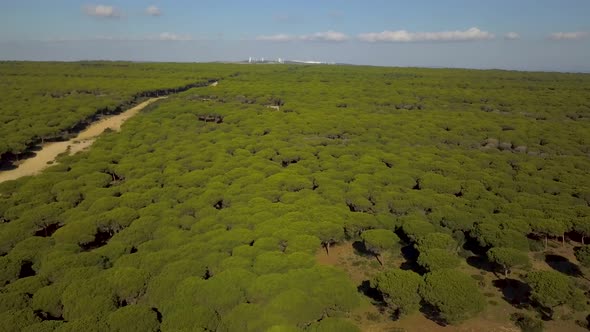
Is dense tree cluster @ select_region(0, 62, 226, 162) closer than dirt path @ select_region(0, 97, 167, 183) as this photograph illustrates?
No

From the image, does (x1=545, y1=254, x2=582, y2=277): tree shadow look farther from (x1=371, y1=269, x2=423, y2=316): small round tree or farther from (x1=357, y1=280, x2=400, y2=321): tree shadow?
(x1=357, y1=280, x2=400, y2=321): tree shadow

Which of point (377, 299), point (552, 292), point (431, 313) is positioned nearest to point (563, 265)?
point (552, 292)

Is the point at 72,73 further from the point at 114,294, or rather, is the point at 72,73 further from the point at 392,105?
the point at 114,294

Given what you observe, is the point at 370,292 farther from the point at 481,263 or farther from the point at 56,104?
the point at 56,104

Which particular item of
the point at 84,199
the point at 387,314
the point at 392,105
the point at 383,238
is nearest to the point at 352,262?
the point at 383,238

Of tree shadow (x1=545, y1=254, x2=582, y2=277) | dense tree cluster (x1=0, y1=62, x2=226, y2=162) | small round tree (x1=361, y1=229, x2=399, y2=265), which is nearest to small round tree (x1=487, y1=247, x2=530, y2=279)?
tree shadow (x1=545, y1=254, x2=582, y2=277)

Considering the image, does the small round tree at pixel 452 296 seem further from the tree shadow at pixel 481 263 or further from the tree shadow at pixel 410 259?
the tree shadow at pixel 481 263
